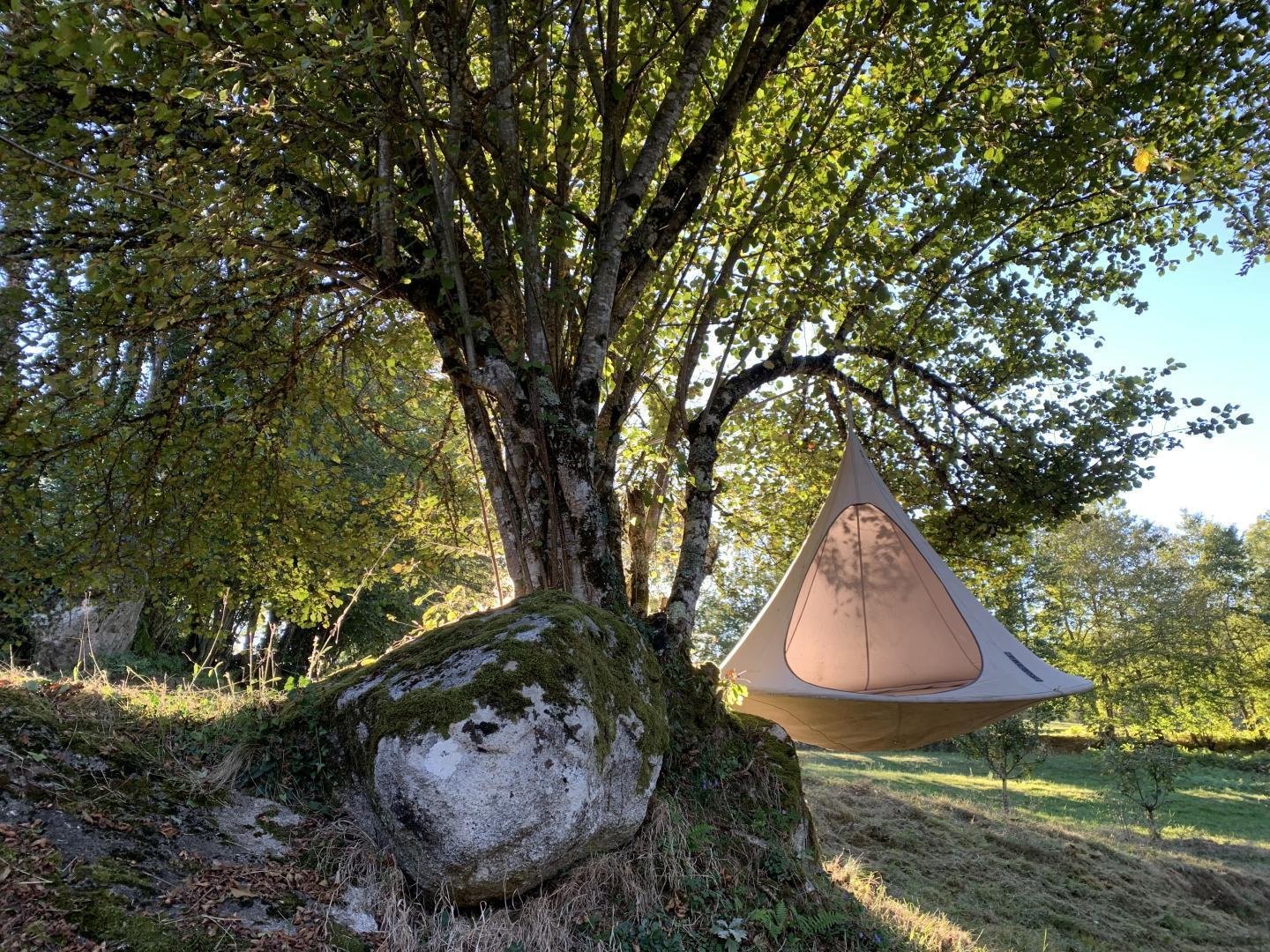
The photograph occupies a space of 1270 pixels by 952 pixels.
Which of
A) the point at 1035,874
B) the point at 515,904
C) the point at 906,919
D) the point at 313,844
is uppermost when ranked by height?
the point at 313,844

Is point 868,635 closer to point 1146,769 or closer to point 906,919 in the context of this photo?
point 906,919

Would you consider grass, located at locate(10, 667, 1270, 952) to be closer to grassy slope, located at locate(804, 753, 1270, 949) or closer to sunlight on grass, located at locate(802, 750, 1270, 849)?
grassy slope, located at locate(804, 753, 1270, 949)

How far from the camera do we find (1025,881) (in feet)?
24.1

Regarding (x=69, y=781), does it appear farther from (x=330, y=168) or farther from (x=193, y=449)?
(x=330, y=168)

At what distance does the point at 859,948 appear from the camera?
10.5 ft

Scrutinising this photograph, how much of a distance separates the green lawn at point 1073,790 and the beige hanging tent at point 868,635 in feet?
21.9

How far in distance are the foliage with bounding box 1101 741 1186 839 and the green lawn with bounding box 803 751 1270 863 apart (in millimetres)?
651

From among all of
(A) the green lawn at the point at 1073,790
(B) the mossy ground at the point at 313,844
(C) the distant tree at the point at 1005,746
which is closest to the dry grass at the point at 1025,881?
(B) the mossy ground at the point at 313,844

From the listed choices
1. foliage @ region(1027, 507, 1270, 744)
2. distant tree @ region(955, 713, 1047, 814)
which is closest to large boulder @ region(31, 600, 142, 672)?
distant tree @ region(955, 713, 1047, 814)

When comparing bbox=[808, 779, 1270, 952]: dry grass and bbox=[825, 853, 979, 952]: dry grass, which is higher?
bbox=[825, 853, 979, 952]: dry grass

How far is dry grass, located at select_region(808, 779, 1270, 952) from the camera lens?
568 cm

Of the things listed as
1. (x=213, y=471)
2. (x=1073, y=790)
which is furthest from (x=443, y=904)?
(x=1073, y=790)

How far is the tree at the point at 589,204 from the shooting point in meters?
2.96

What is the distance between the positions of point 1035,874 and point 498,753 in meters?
7.86
